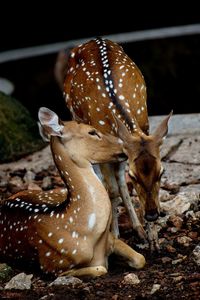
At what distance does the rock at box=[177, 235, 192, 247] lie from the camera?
752 centimetres

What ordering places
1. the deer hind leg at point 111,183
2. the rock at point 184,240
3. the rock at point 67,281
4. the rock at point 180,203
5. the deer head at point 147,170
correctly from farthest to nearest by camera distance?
the rock at point 180,203
the deer hind leg at point 111,183
the rock at point 184,240
the deer head at point 147,170
the rock at point 67,281

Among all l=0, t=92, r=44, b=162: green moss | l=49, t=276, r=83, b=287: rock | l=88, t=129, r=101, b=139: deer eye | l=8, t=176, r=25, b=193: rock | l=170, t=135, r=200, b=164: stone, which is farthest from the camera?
l=0, t=92, r=44, b=162: green moss

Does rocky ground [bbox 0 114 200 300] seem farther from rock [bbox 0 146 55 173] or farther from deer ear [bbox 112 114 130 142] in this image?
deer ear [bbox 112 114 130 142]

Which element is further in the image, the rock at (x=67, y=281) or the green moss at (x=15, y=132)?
the green moss at (x=15, y=132)

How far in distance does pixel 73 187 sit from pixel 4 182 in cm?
266

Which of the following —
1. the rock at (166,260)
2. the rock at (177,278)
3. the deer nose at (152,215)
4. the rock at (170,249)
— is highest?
the deer nose at (152,215)

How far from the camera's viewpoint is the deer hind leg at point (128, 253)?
23.2 ft

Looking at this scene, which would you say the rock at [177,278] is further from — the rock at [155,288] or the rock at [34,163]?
the rock at [34,163]

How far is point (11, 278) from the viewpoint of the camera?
7.10 m

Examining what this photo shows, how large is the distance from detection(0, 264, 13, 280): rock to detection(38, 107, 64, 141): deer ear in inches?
Answer: 40.4

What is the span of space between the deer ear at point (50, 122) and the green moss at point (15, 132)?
3407 mm

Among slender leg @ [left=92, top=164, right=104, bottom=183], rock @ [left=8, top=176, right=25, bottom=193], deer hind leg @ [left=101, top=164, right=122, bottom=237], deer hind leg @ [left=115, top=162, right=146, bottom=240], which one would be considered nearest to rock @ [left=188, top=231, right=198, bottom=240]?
deer hind leg @ [left=115, top=162, right=146, bottom=240]

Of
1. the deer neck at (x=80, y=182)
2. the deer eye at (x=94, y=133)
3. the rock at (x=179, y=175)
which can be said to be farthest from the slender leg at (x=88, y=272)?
the rock at (x=179, y=175)

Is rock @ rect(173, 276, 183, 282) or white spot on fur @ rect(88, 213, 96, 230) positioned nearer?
rock @ rect(173, 276, 183, 282)
